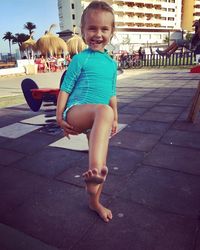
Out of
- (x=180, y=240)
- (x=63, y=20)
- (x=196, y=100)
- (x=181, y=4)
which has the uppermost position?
(x=181, y=4)

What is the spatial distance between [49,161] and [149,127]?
7.72 feet

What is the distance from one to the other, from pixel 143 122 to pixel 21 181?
3.22m

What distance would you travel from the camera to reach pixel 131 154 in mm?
3877

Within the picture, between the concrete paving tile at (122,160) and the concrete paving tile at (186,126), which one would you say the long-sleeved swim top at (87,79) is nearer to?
the concrete paving tile at (122,160)

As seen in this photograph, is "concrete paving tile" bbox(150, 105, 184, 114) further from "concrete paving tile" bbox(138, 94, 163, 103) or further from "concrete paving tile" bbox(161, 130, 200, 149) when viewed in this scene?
"concrete paving tile" bbox(161, 130, 200, 149)

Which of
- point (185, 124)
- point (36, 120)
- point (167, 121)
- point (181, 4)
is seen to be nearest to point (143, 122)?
point (167, 121)

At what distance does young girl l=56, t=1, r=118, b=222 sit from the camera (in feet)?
6.30

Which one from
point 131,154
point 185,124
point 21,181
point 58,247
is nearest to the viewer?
point 58,247

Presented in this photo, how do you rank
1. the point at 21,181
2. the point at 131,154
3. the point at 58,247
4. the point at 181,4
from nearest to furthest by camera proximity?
the point at 58,247, the point at 21,181, the point at 131,154, the point at 181,4

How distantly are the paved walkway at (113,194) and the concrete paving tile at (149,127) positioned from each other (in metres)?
0.05

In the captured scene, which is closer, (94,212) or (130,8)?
(94,212)

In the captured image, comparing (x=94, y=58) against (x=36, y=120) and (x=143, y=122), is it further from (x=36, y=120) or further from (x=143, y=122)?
(x=36, y=120)

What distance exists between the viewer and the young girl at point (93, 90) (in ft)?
6.30

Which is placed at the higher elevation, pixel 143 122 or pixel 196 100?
pixel 196 100
